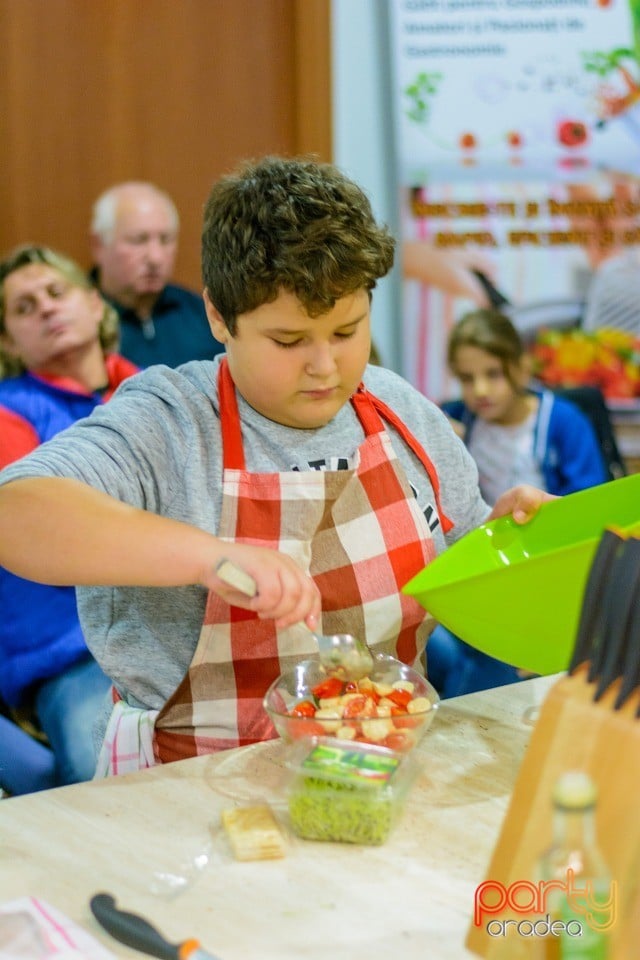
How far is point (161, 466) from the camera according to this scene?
51.1 inches

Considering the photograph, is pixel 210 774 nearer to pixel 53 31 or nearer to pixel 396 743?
pixel 396 743

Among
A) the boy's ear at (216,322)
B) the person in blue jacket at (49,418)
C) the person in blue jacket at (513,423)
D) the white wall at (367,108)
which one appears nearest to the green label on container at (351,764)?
the boy's ear at (216,322)

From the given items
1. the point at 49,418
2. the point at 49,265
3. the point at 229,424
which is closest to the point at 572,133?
the point at 49,265

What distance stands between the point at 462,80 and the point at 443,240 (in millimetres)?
469

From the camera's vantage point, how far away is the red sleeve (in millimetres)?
2105

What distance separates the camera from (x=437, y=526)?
146 centimetres

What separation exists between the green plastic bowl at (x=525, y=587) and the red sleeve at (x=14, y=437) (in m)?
1.05

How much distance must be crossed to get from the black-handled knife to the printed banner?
9.45 ft

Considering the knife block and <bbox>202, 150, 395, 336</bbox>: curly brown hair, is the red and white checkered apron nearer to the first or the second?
<bbox>202, 150, 395, 336</bbox>: curly brown hair

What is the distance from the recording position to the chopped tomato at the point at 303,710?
3.52ft

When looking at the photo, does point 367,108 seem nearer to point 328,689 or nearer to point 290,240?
point 290,240

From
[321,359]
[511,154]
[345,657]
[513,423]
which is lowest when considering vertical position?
[513,423]

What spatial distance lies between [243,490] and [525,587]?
355mm

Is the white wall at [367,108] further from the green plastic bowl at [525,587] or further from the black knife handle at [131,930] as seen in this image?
the black knife handle at [131,930]
